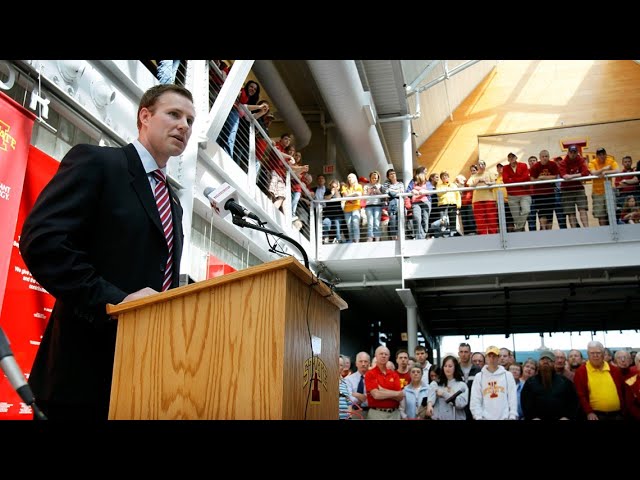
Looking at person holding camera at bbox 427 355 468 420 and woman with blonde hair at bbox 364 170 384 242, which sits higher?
woman with blonde hair at bbox 364 170 384 242

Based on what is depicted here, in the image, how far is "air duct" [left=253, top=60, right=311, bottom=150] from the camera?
13.0 metres

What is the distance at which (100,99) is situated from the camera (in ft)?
17.6

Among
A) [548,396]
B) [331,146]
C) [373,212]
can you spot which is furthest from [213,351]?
[331,146]

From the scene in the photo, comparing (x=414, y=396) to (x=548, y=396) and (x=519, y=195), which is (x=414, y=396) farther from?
(x=519, y=195)

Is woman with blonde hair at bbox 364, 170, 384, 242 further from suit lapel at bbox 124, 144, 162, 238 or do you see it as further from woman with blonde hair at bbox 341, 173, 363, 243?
suit lapel at bbox 124, 144, 162, 238

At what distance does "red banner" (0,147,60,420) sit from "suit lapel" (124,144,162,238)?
2211 mm

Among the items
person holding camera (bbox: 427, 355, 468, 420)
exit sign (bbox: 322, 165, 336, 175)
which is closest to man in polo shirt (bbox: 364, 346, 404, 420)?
person holding camera (bbox: 427, 355, 468, 420)

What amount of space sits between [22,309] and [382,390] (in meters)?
4.10

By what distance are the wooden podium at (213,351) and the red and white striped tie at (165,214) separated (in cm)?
31

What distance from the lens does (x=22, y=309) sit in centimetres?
399

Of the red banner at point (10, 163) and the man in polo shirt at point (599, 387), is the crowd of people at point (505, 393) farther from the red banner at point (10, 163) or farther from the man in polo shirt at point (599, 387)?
the red banner at point (10, 163)

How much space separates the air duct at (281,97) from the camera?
1303 centimetres
